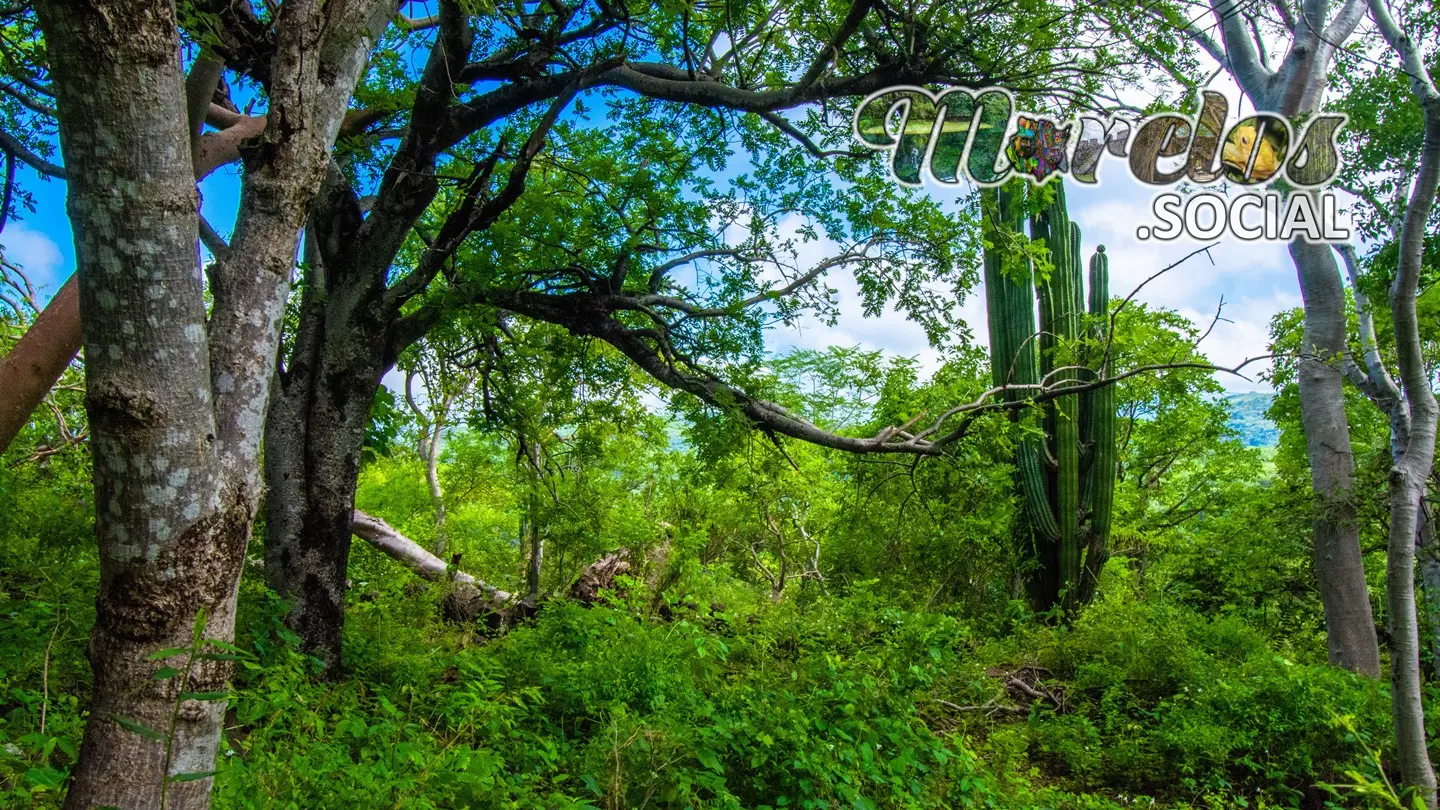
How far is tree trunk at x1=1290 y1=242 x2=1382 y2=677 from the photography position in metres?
8.19

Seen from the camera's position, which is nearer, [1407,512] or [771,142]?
[1407,512]

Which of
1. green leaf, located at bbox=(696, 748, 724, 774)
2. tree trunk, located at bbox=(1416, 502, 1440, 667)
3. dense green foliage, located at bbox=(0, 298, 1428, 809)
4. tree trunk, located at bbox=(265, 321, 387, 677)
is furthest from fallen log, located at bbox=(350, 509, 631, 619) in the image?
tree trunk, located at bbox=(1416, 502, 1440, 667)

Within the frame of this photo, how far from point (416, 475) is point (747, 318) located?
404 inches

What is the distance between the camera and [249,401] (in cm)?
252

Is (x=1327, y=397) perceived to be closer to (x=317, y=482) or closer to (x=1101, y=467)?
(x=1101, y=467)

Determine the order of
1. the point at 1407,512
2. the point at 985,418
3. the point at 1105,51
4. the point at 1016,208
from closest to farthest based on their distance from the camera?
the point at 1407,512
the point at 1105,51
the point at 1016,208
the point at 985,418

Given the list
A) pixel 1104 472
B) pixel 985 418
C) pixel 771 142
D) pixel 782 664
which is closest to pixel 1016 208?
pixel 985 418

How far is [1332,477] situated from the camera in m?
8.45

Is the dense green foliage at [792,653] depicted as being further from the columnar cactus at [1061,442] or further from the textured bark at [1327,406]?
the textured bark at [1327,406]

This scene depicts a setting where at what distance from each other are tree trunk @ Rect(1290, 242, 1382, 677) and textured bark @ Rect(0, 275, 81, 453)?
9948mm

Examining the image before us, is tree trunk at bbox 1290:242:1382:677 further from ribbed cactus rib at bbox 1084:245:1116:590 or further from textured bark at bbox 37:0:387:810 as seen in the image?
textured bark at bbox 37:0:387:810

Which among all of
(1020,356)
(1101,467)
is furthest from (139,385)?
(1101,467)

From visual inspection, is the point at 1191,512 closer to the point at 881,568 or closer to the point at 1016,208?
the point at 881,568

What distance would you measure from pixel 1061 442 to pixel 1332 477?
3.03m
